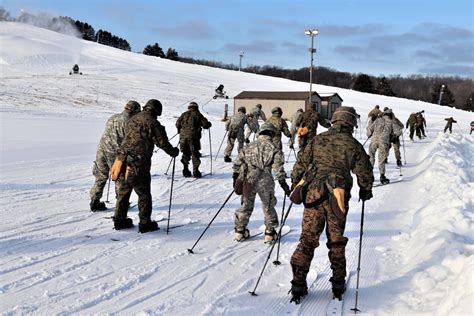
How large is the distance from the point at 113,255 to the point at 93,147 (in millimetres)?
10855

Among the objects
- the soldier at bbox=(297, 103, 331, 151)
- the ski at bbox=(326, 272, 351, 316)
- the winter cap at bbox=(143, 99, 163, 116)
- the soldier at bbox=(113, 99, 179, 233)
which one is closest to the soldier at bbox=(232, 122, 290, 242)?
the soldier at bbox=(113, 99, 179, 233)

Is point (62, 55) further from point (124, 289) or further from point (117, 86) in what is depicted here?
point (124, 289)

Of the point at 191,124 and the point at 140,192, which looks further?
the point at 191,124

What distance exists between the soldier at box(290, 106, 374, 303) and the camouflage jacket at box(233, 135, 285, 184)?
1.60 metres

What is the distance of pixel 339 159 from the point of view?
15.3 feet

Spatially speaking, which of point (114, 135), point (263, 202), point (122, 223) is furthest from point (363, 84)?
point (122, 223)

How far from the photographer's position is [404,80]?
157750 millimetres

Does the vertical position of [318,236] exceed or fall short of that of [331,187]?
it falls short

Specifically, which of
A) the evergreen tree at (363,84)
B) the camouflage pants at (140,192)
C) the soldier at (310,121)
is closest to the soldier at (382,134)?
Answer: the soldier at (310,121)

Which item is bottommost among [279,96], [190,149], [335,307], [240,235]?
[335,307]

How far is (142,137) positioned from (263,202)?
1.96m

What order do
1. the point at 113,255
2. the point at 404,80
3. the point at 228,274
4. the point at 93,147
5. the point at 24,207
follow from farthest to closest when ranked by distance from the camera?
the point at 404,80
the point at 93,147
the point at 24,207
the point at 113,255
the point at 228,274

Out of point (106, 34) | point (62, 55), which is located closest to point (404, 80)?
point (106, 34)

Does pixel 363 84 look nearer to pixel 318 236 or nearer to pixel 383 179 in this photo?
pixel 383 179
